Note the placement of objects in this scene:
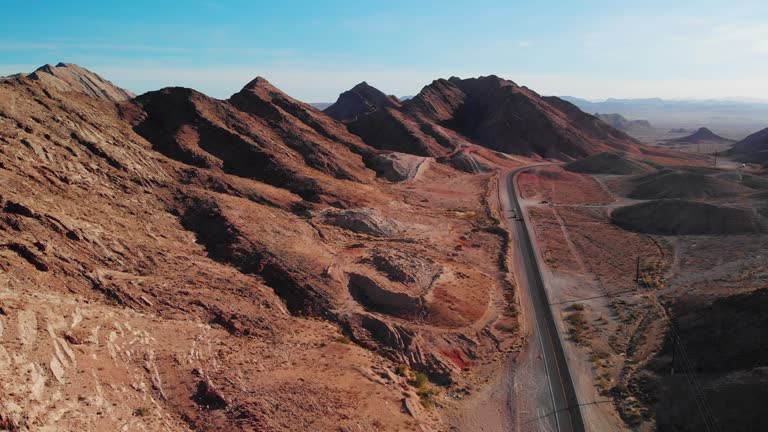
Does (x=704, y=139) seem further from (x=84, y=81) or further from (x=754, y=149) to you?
(x=84, y=81)

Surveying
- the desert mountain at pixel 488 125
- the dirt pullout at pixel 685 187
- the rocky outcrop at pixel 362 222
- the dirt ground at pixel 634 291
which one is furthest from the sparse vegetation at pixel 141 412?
the desert mountain at pixel 488 125

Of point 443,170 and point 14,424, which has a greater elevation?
point 443,170

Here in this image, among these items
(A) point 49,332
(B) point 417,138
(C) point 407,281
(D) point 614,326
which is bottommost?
(D) point 614,326

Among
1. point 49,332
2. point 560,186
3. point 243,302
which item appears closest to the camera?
point 49,332

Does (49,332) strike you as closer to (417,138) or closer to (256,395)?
(256,395)

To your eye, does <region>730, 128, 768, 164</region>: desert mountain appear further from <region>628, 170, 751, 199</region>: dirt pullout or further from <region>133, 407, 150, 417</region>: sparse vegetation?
<region>133, 407, 150, 417</region>: sparse vegetation

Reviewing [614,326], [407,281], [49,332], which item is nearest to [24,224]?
[49,332]

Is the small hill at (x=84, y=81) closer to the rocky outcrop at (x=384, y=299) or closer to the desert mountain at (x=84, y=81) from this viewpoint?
the desert mountain at (x=84, y=81)
